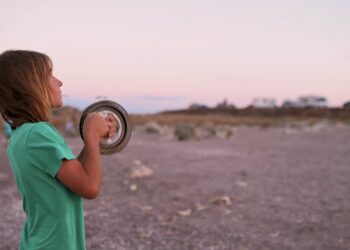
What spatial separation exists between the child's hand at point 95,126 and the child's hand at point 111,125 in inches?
1.3

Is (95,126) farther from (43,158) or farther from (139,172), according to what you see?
(139,172)

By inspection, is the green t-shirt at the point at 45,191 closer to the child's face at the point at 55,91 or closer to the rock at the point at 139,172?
the child's face at the point at 55,91

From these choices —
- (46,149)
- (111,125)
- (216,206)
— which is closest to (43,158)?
(46,149)

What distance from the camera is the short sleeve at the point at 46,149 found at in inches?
86.2

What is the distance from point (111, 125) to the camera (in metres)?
2.58

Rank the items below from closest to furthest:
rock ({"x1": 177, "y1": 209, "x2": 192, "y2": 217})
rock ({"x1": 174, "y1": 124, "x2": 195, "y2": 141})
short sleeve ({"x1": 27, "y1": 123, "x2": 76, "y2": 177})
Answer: short sleeve ({"x1": 27, "y1": 123, "x2": 76, "y2": 177}) → rock ({"x1": 177, "y1": 209, "x2": 192, "y2": 217}) → rock ({"x1": 174, "y1": 124, "x2": 195, "y2": 141})

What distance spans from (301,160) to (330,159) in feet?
2.79

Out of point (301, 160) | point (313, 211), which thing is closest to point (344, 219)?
point (313, 211)

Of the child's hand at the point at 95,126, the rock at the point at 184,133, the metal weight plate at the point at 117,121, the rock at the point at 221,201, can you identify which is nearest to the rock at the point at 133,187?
the rock at the point at 221,201

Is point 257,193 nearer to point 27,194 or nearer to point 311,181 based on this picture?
point 311,181

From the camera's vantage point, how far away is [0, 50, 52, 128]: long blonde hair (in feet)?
7.48

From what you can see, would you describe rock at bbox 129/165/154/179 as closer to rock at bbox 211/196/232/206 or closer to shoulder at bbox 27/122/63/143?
rock at bbox 211/196/232/206

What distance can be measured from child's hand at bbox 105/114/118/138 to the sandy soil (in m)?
3.76

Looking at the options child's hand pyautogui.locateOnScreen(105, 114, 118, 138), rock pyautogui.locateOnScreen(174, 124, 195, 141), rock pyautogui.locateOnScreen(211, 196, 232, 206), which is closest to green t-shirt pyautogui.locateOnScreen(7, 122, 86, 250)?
child's hand pyautogui.locateOnScreen(105, 114, 118, 138)
